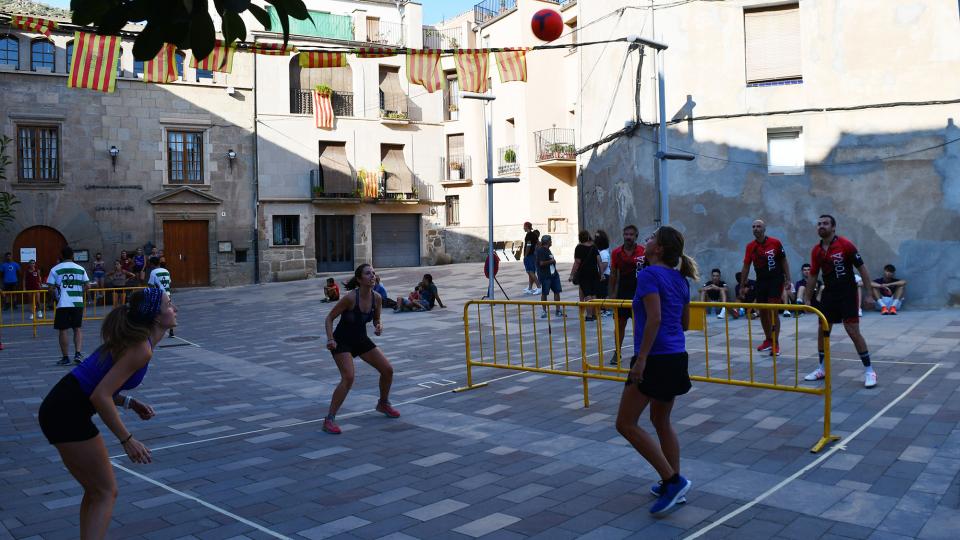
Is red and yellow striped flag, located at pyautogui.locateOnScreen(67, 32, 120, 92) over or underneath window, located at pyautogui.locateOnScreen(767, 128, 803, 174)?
over

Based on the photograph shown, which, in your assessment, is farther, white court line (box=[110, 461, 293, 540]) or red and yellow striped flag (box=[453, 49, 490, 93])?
red and yellow striped flag (box=[453, 49, 490, 93])

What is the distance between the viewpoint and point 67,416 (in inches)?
146

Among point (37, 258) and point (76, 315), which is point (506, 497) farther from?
point (37, 258)

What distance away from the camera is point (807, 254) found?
15.9 meters

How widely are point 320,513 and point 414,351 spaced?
7.17 meters

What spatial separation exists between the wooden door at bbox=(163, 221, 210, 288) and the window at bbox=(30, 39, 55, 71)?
22.1ft

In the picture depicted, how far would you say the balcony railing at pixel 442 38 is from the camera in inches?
1502

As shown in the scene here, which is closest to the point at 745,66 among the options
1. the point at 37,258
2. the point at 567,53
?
the point at 567,53

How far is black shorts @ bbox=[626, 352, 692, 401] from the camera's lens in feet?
15.4

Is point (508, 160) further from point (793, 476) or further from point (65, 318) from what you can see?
point (793, 476)

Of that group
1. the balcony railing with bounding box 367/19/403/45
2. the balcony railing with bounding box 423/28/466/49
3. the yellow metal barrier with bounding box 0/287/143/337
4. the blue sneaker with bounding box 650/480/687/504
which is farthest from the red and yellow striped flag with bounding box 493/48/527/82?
the balcony railing with bounding box 423/28/466/49

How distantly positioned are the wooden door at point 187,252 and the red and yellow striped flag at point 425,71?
17920 mm

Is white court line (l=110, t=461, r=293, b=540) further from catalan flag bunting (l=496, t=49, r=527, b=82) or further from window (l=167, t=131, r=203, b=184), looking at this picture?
window (l=167, t=131, r=203, b=184)

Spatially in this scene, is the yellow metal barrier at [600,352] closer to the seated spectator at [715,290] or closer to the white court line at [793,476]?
the white court line at [793,476]
